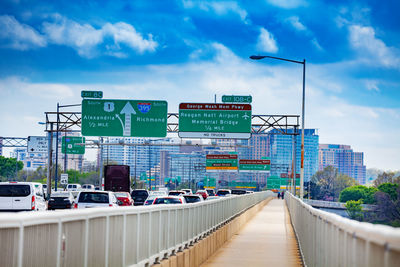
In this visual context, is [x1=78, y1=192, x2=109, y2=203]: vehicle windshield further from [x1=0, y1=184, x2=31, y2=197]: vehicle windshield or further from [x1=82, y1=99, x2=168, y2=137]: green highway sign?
[x1=82, y1=99, x2=168, y2=137]: green highway sign

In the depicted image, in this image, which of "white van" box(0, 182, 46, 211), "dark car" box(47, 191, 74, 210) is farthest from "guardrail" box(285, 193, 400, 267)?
"dark car" box(47, 191, 74, 210)

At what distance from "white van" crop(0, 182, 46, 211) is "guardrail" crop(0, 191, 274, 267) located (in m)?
14.4

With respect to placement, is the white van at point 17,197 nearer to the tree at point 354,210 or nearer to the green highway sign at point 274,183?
the green highway sign at point 274,183

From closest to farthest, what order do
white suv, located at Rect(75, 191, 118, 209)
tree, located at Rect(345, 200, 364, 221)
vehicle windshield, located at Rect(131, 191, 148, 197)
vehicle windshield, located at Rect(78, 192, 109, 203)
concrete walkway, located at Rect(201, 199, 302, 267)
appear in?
concrete walkway, located at Rect(201, 199, 302, 267) < white suv, located at Rect(75, 191, 118, 209) < vehicle windshield, located at Rect(78, 192, 109, 203) < vehicle windshield, located at Rect(131, 191, 148, 197) < tree, located at Rect(345, 200, 364, 221)

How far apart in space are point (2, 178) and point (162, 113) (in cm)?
13443

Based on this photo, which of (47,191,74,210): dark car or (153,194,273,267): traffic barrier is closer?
(153,194,273,267): traffic barrier

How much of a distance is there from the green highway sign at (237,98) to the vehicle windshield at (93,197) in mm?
17651

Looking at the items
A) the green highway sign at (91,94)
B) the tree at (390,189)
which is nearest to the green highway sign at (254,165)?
the green highway sign at (91,94)

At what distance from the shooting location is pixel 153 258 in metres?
12.3

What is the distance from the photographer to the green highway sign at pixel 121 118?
4619 cm

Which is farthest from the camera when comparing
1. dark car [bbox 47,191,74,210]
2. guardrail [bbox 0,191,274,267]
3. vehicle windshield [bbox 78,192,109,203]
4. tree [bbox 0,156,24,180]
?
tree [bbox 0,156,24,180]

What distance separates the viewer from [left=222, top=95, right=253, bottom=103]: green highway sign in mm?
46938

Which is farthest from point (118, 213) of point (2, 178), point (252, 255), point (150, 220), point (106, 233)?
point (2, 178)

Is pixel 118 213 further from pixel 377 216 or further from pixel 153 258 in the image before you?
pixel 377 216
